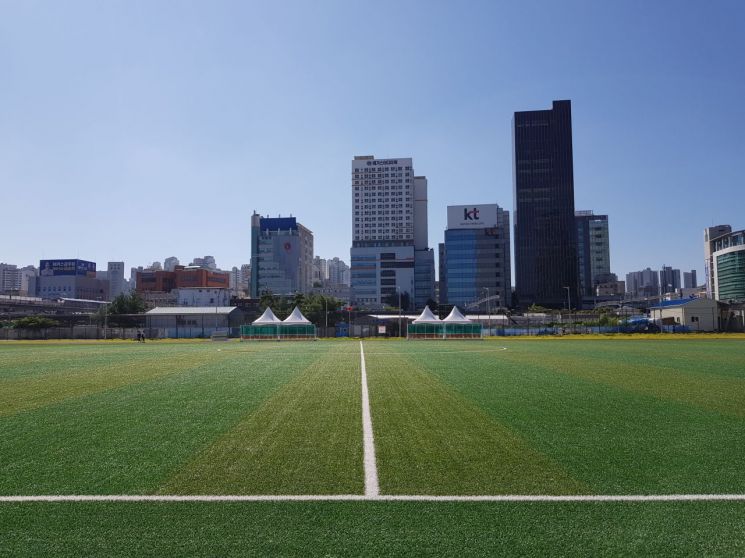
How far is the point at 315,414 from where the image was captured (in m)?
11.0

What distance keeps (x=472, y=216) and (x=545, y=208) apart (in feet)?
83.3

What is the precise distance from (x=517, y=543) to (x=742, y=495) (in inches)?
109

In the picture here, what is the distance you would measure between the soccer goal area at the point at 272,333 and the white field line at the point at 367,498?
5832 centimetres

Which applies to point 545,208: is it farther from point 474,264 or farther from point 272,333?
point 272,333

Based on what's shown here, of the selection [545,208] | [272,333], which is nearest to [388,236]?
[545,208]

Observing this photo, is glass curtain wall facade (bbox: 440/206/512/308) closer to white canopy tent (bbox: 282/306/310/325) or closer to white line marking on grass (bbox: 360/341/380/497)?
white canopy tent (bbox: 282/306/310/325)

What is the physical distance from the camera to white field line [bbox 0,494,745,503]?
220 inches

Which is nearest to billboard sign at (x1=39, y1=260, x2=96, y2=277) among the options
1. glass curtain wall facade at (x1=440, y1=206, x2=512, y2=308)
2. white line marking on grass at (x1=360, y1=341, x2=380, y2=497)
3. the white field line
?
glass curtain wall facade at (x1=440, y1=206, x2=512, y2=308)

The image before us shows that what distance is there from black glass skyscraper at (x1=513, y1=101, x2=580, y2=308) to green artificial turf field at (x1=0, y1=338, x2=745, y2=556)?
157m

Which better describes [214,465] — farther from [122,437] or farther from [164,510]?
[122,437]

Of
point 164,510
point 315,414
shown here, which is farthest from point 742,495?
point 315,414

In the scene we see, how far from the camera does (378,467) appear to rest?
22.5 ft

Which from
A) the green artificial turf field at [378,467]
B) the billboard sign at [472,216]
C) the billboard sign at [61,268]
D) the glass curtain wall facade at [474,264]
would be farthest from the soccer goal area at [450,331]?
the billboard sign at [61,268]

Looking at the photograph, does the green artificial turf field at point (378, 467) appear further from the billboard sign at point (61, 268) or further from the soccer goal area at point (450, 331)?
the billboard sign at point (61, 268)
